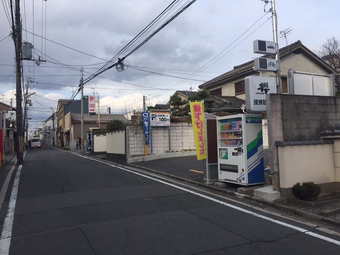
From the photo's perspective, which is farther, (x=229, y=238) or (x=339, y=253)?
(x=229, y=238)

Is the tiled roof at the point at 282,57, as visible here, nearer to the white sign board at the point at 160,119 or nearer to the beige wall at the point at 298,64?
the beige wall at the point at 298,64

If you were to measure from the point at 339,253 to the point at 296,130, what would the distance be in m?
4.37

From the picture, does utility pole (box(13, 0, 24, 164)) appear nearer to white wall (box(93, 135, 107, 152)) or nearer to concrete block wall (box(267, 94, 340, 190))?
white wall (box(93, 135, 107, 152))

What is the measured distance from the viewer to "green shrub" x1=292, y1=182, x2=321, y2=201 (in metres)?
7.68

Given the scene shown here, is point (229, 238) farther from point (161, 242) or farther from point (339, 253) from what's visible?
point (339, 253)

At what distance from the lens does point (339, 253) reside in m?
4.71

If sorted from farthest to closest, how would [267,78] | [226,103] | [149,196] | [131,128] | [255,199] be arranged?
A: [226,103]
[131,128]
[267,78]
[149,196]
[255,199]

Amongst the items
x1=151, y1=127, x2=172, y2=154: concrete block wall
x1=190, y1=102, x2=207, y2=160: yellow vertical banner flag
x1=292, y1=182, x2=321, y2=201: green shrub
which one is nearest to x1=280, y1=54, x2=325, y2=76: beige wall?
x1=151, y1=127, x2=172, y2=154: concrete block wall

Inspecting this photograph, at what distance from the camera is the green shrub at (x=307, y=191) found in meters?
7.68

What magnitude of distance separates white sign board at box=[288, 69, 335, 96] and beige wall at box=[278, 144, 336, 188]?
6.40ft

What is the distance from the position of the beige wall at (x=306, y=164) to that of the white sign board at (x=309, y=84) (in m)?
1.95

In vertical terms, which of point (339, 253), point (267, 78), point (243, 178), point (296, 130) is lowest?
point (339, 253)

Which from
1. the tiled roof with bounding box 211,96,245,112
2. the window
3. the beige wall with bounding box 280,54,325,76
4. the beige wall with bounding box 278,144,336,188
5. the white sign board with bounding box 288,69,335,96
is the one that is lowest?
the beige wall with bounding box 278,144,336,188

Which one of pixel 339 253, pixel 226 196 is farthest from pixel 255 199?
pixel 339 253
